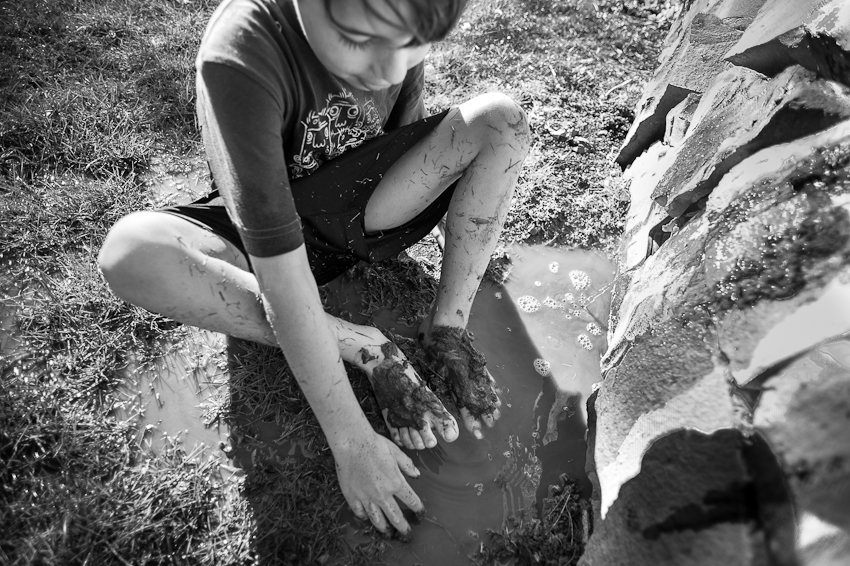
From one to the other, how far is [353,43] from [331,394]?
34.1 inches

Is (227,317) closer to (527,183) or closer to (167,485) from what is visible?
(167,485)

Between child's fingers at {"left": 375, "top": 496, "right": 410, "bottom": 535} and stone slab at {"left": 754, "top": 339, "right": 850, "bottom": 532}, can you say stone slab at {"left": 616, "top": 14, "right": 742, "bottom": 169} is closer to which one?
stone slab at {"left": 754, "top": 339, "right": 850, "bottom": 532}

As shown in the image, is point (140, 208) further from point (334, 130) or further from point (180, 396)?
point (334, 130)

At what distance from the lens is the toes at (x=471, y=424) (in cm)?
179

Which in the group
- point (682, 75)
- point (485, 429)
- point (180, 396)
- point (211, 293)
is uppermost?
point (682, 75)

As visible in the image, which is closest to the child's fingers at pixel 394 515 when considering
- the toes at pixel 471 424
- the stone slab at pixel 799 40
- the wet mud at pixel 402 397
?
the wet mud at pixel 402 397

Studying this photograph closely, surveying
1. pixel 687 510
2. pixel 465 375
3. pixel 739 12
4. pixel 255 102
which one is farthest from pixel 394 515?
pixel 739 12

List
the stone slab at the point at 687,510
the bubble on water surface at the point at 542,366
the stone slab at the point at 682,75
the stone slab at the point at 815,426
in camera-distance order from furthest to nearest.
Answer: the stone slab at the point at 682,75
the bubble on water surface at the point at 542,366
the stone slab at the point at 687,510
the stone slab at the point at 815,426

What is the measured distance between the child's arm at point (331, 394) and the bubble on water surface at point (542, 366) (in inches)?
24.0

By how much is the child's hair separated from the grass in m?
1.14

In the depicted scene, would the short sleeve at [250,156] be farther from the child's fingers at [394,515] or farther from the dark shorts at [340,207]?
the child's fingers at [394,515]

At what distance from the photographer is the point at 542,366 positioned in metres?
2.02

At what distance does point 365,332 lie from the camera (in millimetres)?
1816

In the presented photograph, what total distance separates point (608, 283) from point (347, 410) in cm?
129
